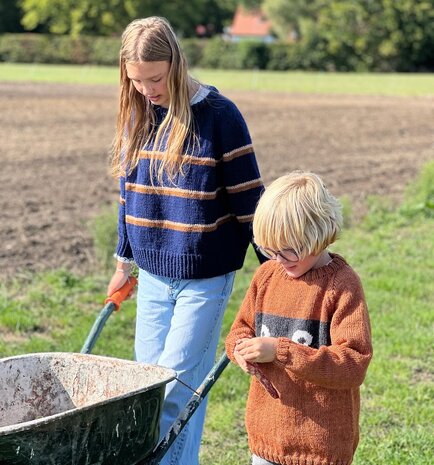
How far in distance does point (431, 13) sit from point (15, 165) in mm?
45966

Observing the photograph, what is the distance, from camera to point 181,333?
12.0 feet

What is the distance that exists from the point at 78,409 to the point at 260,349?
564mm

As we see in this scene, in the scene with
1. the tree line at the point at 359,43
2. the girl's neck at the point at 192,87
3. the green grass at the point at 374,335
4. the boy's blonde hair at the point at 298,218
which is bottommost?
the tree line at the point at 359,43

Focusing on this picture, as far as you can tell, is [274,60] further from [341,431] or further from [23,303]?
[341,431]

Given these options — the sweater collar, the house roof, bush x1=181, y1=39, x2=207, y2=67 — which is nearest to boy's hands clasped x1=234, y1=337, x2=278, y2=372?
the sweater collar

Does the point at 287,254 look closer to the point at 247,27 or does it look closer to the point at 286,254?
the point at 286,254

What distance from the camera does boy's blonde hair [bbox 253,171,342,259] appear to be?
2.81 metres

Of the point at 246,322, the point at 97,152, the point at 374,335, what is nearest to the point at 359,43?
the point at 97,152

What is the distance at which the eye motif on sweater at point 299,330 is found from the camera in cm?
290

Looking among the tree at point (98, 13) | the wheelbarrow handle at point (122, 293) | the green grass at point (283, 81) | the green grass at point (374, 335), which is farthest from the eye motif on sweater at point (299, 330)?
the tree at point (98, 13)

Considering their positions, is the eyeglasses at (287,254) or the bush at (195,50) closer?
the eyeglasses at (287,254)

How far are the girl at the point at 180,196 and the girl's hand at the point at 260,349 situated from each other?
0.80m

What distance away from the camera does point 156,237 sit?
3723mm

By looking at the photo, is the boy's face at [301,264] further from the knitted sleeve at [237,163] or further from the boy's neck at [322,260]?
the knitted sleeve at [237,163]
